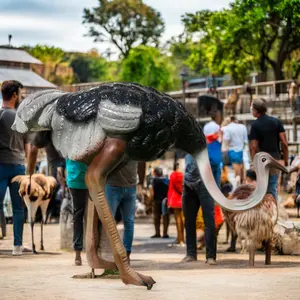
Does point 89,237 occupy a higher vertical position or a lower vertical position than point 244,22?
lower

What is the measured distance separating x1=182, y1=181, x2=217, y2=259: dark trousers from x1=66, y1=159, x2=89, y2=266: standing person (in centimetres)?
132

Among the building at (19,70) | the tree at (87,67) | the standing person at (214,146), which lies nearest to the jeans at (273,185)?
the standing person at (214,146)

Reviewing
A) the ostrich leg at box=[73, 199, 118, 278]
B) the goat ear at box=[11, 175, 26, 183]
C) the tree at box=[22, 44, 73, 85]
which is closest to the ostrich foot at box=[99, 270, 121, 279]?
the ostrich leg at box=[73, 199, 118, 278]

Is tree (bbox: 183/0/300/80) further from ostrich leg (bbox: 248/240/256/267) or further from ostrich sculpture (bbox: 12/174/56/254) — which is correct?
ostrich leg (bbox: 248/240/256/267)

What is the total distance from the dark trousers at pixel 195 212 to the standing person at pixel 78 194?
1323mm

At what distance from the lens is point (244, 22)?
136ft

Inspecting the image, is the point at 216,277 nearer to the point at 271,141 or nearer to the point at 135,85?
the point at 135,85

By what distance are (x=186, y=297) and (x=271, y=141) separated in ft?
19.3

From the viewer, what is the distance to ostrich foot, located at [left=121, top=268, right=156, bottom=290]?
9352mm

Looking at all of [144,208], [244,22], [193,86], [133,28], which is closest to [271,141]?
[144,208]

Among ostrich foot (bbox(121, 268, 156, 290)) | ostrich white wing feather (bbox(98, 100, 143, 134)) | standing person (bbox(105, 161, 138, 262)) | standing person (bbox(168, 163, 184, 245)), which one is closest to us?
ostrich foot (bbox(121, 268, 156, 290))

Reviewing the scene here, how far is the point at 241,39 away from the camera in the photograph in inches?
1841

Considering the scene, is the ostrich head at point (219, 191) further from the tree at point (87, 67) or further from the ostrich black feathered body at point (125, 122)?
the tree at point (87, 67)

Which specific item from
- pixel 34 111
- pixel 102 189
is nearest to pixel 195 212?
pixel 34 111
